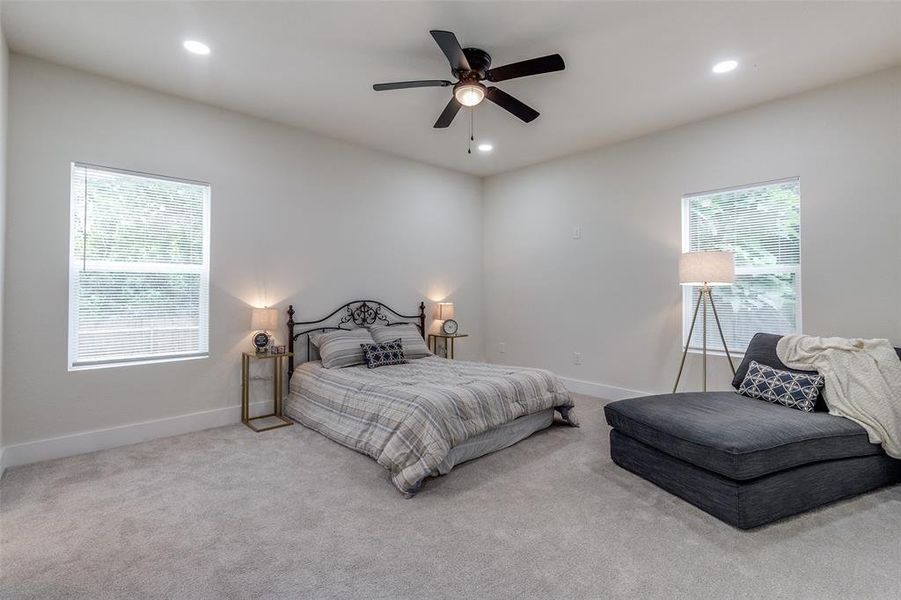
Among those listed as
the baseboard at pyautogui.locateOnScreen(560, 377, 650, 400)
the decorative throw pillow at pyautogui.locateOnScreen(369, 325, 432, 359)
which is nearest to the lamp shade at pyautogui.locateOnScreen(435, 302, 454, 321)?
the decorative throw pillow at pyautogui.locateOnScreen(369, 325, 432, 359)

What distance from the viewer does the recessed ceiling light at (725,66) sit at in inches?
124

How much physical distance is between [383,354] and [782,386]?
3.27m

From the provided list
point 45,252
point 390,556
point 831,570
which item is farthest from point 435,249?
point 831,570

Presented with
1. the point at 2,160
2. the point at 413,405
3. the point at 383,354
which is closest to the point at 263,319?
the point at 383,354

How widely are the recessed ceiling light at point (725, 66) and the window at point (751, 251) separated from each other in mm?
1168

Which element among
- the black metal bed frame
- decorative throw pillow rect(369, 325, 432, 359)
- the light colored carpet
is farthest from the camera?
decorative throw pillow rect(369, 325, 432, 359)

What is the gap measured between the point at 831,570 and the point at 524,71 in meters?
3.01

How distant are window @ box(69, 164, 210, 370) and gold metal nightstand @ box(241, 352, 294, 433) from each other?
15.5 inches

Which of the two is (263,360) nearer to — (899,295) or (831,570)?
(831,570)

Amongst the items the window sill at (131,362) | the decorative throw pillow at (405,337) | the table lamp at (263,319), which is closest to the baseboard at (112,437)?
the window sill at (131,362)

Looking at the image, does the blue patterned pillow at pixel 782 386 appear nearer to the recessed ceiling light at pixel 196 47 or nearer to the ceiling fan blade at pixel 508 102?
the ceiling fan blade at pixel 508 102

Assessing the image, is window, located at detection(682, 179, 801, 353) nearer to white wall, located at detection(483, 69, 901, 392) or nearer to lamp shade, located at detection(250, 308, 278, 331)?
white wall, located at detection(483, 69, 901, 392)

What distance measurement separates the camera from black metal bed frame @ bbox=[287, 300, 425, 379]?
14.5ft

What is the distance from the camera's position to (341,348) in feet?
13.8
